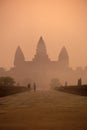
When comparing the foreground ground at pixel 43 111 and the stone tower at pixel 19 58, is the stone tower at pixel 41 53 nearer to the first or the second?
the stone tower at pixel 19 58

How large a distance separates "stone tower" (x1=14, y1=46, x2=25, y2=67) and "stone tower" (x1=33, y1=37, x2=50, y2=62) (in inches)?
9.7

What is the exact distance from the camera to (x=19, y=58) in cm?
614

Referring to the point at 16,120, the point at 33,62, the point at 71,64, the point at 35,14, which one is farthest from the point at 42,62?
the point at 16,120

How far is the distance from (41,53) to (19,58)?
1.45 feet

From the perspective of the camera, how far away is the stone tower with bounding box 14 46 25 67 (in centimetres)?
614

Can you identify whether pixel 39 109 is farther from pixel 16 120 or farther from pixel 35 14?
pixel 35 14

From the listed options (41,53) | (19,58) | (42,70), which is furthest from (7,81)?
(41,53)

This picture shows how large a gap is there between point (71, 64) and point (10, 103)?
59.3 inches

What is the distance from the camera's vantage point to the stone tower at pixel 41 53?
613cm

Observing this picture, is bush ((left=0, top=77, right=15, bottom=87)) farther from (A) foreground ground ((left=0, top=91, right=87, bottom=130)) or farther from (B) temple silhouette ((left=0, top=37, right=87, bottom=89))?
(A) foreground ground ((left=0, top=91, right=87, bottom=130))

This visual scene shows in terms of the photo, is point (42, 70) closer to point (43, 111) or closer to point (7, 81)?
point (7, 81)

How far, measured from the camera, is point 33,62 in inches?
245

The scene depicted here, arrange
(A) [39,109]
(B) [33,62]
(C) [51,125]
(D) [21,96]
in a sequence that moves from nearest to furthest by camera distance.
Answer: (C) [51,125], (A) [39,109], (D) [21,96], (B) [33,62]

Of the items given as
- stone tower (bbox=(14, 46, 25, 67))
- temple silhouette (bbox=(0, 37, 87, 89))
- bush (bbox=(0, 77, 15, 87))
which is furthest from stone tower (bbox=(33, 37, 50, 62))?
bush (bbox=(0, 77, 15, 87))
